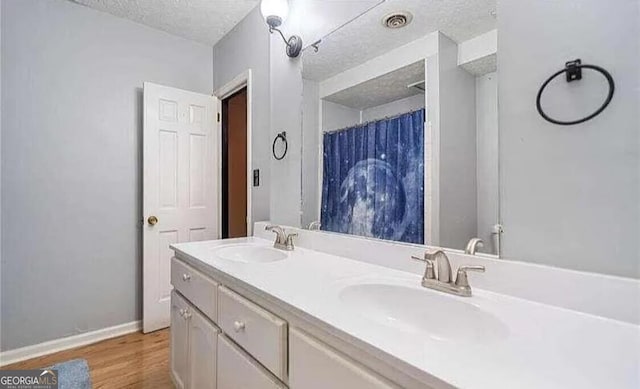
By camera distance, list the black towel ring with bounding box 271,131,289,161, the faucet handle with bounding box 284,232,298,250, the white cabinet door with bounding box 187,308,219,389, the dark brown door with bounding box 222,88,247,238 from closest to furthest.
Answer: the white cabinet door with bounding box 187,308,219,389 < the faucet handle with bounding box 284,232,298,250 < the black towel ring with bounding box 271,131,289,161 < the dark brown door with bounding box 222,88,247,238

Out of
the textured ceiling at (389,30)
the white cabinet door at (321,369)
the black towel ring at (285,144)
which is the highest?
the textured ceiling at (389,30)

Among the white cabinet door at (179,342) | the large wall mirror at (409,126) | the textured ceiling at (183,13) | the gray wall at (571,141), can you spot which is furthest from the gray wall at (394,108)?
the textured ceiling at (183,13)

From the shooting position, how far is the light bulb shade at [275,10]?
5.87ft

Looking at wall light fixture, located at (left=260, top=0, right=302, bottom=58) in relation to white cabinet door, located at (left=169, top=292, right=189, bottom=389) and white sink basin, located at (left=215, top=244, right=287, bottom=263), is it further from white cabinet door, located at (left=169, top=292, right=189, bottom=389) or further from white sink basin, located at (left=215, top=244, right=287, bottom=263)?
white cabinet door, located at (left=169, top=292, right=189, bottom=389)

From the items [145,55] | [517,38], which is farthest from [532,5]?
[145,55]

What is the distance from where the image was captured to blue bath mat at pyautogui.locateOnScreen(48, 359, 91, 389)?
1678 millimetres

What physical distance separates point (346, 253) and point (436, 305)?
0.54 meters

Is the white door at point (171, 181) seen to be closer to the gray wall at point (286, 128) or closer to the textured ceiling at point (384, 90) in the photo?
the gray wall at point (286, 128)

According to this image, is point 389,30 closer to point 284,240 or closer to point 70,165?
point 284,240

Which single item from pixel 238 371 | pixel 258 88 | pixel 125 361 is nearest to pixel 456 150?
pixel 238 371

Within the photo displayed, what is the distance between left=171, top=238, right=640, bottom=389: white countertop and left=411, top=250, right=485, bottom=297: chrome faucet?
0.03 metres

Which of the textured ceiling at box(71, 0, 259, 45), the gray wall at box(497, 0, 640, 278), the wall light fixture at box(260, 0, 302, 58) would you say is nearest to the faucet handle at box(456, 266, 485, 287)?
the gray wall at box(497, 0, 640, 278)

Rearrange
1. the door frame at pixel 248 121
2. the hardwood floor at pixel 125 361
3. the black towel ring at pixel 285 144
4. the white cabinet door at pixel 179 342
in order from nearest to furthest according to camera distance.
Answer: the white cabinet door at pixel 179 342 → the hardwood floor at pixel 125 361 → the black towel ring at pixel 285 144 → the door frame at pixel 248 121

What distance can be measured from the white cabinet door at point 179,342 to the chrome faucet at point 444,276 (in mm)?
1146
